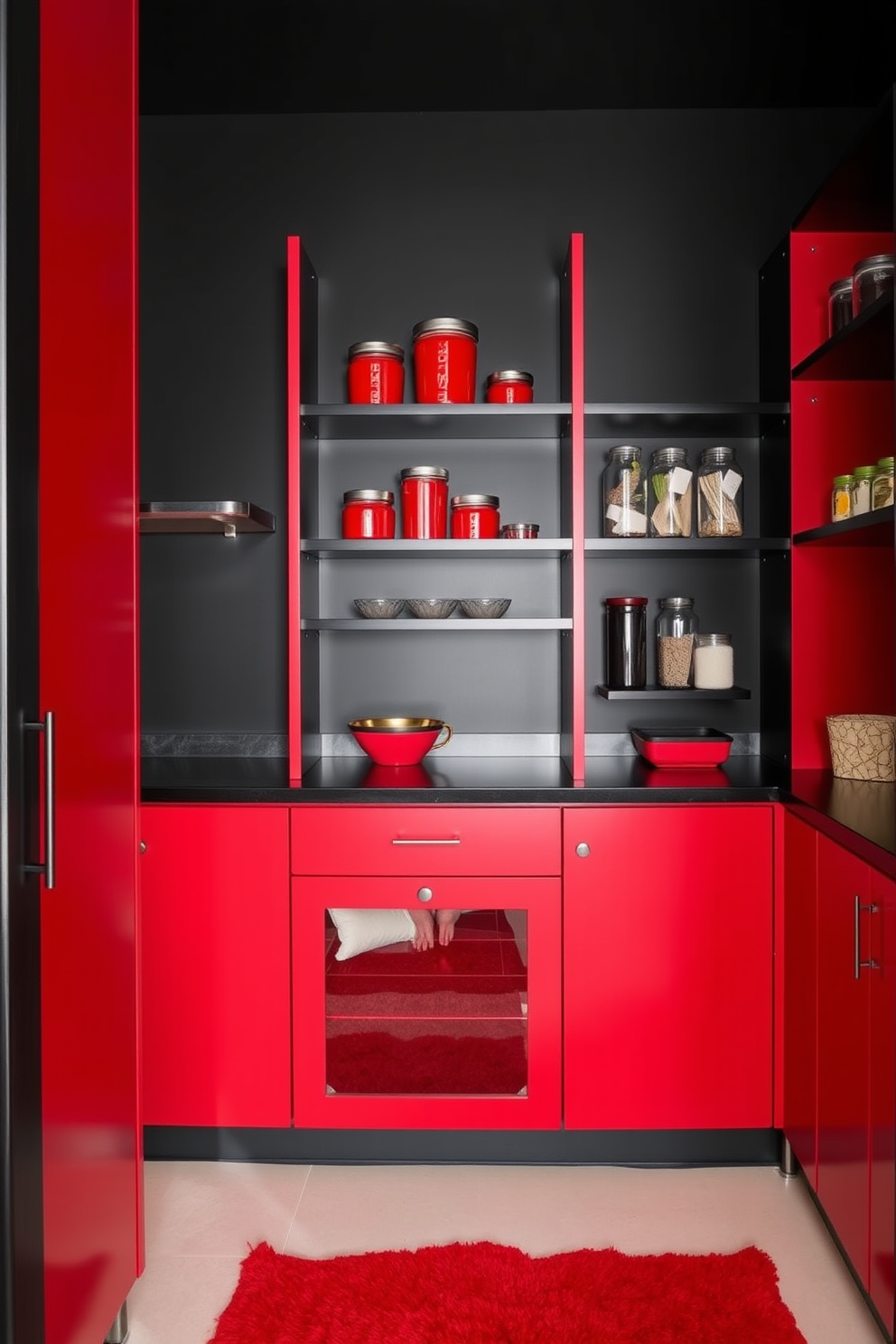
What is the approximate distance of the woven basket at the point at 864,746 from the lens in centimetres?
236

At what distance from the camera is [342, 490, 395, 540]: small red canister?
258cm

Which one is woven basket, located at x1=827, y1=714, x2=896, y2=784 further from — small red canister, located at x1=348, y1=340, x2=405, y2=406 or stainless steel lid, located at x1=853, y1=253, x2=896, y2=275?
small red canister, located at x1=348, y1=340, x2=405, y2=406

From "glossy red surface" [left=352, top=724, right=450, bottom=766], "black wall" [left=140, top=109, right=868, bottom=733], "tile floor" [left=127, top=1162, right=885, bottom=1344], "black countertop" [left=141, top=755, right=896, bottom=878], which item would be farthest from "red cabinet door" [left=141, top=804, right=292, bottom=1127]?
"black wall" [left=140, top=109, right=868, bottom=733]

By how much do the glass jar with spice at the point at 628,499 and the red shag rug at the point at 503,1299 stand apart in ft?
5.42

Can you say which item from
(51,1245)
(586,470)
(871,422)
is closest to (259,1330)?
(51,1245)

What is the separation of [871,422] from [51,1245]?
96.8 inches

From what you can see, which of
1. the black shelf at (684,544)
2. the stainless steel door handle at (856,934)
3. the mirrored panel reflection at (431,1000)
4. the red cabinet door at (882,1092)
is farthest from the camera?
the black shelf at (684,544)

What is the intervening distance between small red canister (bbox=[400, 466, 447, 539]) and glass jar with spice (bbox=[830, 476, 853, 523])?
0.96 m

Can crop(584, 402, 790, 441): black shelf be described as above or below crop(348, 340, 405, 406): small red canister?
below

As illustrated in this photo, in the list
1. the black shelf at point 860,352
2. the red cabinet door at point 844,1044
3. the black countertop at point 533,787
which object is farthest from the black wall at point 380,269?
the red cabinet door at point 844,1044

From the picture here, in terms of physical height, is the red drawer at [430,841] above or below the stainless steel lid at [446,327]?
below

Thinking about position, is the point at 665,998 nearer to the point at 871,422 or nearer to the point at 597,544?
the point at 597,544

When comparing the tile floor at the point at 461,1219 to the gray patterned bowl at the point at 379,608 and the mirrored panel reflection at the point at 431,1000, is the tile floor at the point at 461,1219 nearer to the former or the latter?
the mirrored panel reflection at the point at 431,1000

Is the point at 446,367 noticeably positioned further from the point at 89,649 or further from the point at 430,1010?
the point at 430,1010
